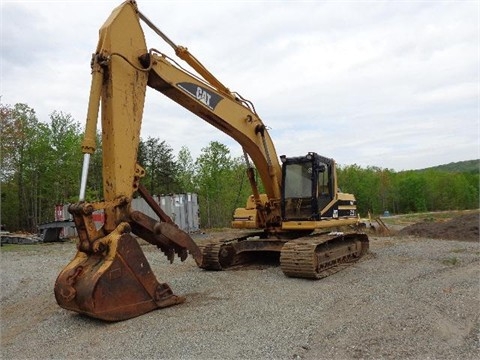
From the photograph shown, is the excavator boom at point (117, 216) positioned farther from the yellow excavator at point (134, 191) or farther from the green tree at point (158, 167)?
the green tree at point (158, 167)

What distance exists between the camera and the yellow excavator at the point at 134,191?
5.81 meters

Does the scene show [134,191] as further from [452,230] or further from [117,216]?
[452,230]

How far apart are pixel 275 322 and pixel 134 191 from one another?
9.13ft

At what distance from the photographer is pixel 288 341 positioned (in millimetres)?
5012

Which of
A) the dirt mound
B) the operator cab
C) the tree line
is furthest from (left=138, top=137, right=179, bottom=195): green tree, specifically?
the operator cab

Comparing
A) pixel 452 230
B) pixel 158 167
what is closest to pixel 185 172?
pixel 158 167

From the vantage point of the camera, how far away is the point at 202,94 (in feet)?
26.6

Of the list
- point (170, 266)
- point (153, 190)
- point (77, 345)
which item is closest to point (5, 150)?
point (153, 190)

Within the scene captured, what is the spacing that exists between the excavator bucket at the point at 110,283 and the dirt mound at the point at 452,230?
15809 millimetres

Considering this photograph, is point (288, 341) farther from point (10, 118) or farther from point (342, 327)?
point (10, 118)

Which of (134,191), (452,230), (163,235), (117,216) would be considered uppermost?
(134,191)

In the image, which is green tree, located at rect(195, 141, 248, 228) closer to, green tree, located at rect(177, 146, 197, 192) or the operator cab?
green tree, located at rect(177, 146, 197, 192)

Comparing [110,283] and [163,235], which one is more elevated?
[163,235]

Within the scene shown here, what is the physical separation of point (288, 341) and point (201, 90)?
477 centimetres
